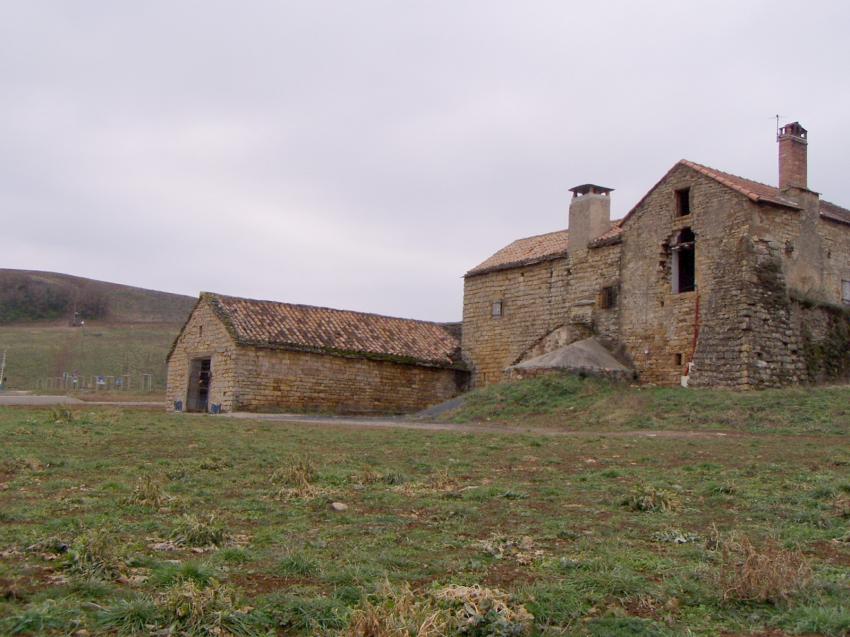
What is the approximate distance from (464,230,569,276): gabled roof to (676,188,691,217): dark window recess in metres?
4.49

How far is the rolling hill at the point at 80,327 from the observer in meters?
59.4

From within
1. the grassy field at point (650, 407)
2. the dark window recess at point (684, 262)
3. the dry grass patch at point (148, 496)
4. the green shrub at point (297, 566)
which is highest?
the dark window recess at point (684, 262)

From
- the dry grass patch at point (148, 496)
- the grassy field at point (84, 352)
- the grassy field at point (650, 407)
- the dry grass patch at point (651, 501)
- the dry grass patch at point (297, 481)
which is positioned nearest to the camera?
the dry grass patch at point (148, 496)

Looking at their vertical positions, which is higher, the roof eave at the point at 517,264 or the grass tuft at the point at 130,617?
the roof eave at the point at 517,264

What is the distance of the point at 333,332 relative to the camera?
2811 centimetres

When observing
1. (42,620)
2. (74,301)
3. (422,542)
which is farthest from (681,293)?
(74,301)

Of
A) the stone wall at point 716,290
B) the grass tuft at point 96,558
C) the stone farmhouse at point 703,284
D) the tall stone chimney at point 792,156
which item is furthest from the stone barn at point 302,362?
the grass tuft at point 96,558

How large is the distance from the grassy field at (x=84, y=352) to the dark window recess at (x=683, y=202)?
3737 cm

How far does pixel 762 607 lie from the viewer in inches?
184

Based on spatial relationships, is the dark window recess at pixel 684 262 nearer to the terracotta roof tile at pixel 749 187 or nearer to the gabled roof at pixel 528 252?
the terracotta roof tile at pixel 749 187

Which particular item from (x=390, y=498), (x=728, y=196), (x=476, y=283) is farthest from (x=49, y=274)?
(x=390, y=498)

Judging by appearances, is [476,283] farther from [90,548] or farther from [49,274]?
[49,274]

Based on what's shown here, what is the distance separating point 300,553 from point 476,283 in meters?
25.0

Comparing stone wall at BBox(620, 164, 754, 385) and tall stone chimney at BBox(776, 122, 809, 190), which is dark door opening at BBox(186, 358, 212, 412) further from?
tall stone chimney at BBox(776, 122, 809, 190)
